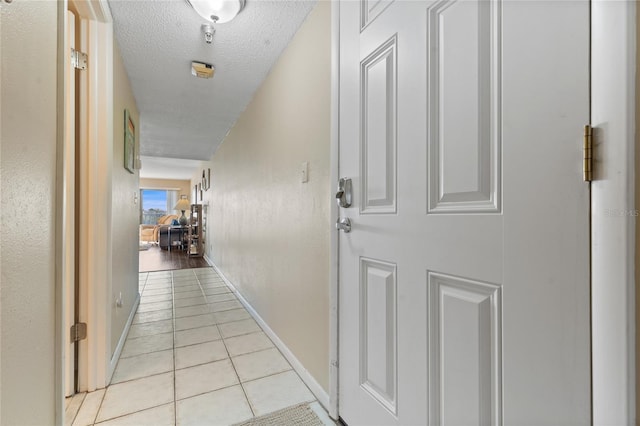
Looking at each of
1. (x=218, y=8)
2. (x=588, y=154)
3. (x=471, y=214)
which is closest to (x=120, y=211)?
(x=218, y=8)

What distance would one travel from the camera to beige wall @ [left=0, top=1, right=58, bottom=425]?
0.65m

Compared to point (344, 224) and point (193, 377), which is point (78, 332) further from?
point (344, 224)

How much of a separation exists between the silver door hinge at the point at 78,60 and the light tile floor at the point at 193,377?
1.76 m

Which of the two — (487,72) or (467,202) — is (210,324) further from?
(487,72)

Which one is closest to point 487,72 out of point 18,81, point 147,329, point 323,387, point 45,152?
point 18,81

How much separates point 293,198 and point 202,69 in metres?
1.34

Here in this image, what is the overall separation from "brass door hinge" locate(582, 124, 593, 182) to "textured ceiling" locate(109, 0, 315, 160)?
1538 mm

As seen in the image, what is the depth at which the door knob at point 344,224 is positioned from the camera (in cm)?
117

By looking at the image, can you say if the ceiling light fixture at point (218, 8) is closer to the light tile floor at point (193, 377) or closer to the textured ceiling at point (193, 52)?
the textured ceiling at point (193, 52)

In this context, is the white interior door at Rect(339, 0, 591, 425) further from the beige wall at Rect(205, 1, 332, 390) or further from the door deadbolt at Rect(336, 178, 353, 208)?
the beige wall at Rect(205, 1, 332, 390)

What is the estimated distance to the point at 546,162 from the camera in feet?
1.84

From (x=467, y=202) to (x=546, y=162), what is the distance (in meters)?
0.19

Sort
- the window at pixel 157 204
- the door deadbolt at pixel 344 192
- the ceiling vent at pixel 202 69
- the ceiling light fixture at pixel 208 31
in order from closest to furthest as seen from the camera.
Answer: the door deadbolt at pixel 344 192 < the ceiling light fixture at pixel 208 31 < the ceiling vent at pixel 202 69 < the window at pixel 157 204

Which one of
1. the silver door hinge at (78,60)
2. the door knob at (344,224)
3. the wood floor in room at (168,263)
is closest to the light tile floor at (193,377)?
the door knob at (344,224)
